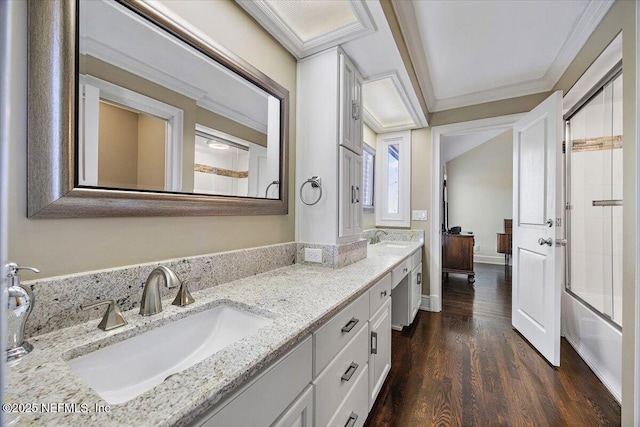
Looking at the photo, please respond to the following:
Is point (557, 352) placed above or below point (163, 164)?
below

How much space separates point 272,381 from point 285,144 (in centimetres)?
Result: 124

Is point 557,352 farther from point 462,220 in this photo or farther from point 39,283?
point 462,220

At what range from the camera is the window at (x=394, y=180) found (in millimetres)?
3148

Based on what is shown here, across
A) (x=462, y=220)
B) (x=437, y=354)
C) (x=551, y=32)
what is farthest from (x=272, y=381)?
(x=462, y=220)

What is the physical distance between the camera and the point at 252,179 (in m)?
1.39

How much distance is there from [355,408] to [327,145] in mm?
1352

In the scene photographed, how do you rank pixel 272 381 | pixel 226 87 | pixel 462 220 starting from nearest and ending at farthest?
pixel 272 381 → pixel 226 87 → pixel 462 220

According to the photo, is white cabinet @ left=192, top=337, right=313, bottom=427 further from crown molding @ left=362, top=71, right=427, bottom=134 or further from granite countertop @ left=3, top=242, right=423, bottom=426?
crown molding @ left=362, top=71, right=427, bottom=134

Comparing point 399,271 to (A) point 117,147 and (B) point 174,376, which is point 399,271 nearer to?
(B) point 174,376

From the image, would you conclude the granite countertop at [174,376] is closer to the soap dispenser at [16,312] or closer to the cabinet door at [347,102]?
the soap dispenser at [16,312]

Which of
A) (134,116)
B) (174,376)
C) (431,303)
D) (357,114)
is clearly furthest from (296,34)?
(431,303)

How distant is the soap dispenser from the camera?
1.80ft

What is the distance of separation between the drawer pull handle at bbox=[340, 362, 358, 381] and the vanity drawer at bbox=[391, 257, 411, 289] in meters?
0.72

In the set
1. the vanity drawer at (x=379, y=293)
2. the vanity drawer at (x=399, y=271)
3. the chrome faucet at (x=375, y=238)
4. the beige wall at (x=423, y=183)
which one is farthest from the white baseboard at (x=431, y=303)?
the vanity drawer at (x=379, y=293)
